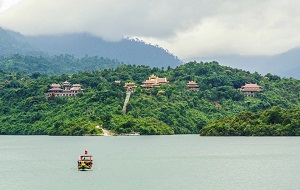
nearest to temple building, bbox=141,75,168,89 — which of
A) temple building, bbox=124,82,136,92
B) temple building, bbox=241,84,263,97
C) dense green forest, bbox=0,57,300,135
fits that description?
dense green forest, bbox=0,57,300,135

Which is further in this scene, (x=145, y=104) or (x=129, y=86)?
(x=129, y=86)

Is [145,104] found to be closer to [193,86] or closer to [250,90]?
[193,86]

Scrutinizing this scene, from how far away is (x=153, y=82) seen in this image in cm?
10319

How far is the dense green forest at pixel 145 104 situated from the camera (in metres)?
80.2

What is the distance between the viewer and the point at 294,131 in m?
69.0

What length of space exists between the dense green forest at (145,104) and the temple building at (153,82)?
1740mm

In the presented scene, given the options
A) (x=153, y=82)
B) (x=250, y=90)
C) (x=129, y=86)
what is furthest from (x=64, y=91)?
(x=250, y=90)
